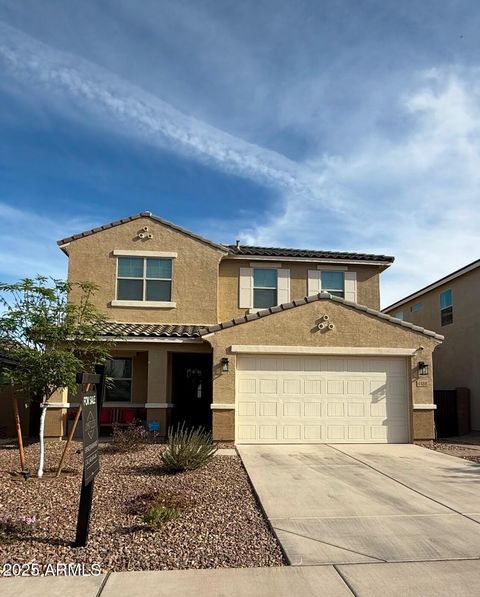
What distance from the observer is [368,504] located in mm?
8070

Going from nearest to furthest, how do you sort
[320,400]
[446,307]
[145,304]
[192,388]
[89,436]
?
[89,436], [320,400], [145,304], [192,388], [446,307]

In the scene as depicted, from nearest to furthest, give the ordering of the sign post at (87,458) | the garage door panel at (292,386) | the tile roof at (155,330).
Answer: the sign post at (87,458)
the garage door panel at (292,386)
the tile roof at (155,330)

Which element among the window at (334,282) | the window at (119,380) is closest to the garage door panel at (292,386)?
the window at (334,282)

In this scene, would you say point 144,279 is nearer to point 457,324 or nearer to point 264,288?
point 264,288

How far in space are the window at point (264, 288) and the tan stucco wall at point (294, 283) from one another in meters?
0.47

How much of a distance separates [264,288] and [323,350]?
4712 millimetres

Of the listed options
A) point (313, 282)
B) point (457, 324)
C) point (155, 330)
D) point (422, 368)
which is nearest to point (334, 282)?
point (313, 282)

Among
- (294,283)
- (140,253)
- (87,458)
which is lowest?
(87,458)

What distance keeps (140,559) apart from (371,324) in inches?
414

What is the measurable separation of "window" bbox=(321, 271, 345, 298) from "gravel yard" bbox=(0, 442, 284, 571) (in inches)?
366

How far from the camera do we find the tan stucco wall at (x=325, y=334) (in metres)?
14.5

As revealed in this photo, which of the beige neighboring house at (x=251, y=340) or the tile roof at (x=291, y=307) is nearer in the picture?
the beige neighboring house at (x=251, y=340)

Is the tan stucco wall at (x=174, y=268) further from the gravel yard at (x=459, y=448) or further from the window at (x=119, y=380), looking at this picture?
the gravel yard at (x=459, y=448)

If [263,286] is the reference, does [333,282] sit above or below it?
above
